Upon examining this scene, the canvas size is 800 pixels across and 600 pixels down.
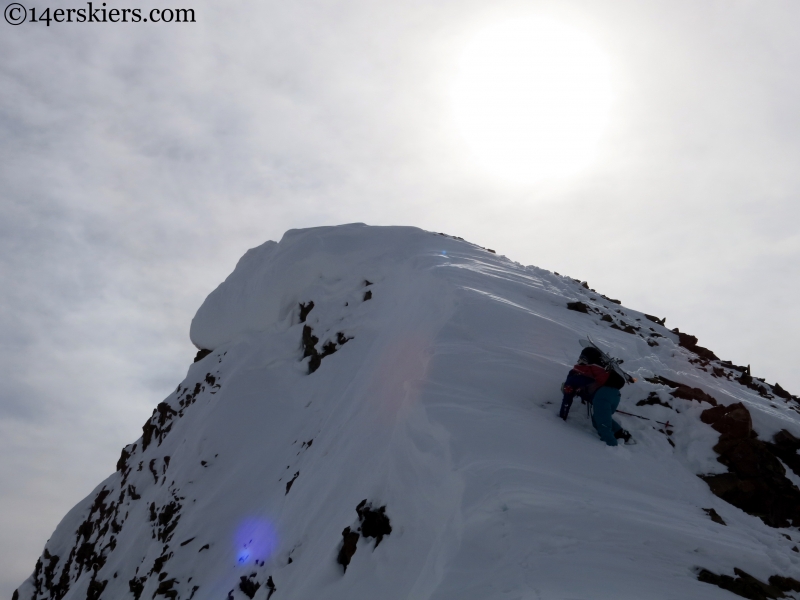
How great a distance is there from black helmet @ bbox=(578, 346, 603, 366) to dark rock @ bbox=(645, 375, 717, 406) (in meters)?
2.00

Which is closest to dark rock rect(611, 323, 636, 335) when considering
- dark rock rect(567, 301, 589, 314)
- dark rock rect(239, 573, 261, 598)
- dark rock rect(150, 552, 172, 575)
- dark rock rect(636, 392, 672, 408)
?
dark rock rect(567, 301, 589, 314)

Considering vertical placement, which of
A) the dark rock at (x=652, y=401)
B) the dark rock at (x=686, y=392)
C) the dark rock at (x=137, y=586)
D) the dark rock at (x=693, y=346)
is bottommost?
the dark rock at (x=137, y=586)

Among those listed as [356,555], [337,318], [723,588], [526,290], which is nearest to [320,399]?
[337,318]

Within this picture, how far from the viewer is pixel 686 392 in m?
9.73

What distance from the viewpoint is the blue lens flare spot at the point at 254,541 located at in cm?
1070

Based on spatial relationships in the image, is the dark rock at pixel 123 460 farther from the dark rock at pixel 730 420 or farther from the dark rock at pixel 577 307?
the dark rock at pixel 730 420

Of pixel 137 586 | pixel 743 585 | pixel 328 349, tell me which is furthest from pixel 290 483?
pixel 743 585

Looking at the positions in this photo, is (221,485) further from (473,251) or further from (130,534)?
(473,251)

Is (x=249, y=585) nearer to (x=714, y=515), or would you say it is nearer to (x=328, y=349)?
(x=328, y=349)

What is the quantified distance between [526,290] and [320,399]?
638cm

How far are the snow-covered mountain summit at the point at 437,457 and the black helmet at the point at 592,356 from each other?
0.80m

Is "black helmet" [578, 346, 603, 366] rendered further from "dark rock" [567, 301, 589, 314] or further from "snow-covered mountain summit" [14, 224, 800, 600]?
"dark rock" [567, 301, 589, 314]

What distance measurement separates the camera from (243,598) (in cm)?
1038

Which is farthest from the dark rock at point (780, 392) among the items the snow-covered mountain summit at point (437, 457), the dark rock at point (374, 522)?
the dark rock at point (374, 522)
